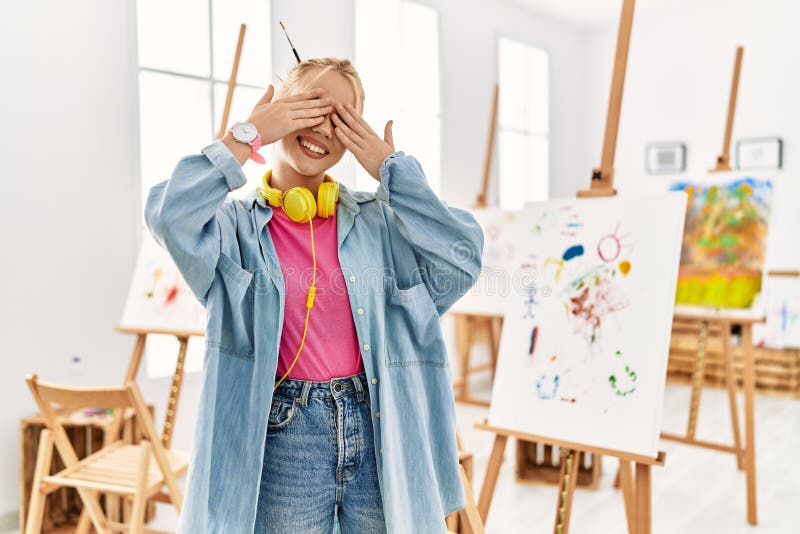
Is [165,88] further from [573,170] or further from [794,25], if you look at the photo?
[794,25]

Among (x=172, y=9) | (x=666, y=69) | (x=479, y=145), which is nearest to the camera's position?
(x=172, y=9)

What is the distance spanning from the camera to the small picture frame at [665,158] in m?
5.82

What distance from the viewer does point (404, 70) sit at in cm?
451

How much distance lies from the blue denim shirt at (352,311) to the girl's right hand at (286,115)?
0.08 m

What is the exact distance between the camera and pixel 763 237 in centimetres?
335

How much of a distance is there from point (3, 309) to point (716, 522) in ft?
9.83

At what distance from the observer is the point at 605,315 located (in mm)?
2074

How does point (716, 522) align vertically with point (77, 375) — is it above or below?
below

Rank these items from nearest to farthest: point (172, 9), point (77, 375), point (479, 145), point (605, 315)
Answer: point (605, 315)
point (77, 375)
point (172, 9)
point (479, 145)

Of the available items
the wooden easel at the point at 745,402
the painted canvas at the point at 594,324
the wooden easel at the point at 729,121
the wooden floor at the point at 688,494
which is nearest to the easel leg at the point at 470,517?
the painted canvas at the point at 594,324

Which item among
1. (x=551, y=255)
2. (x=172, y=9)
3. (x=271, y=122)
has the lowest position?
(x=551, y=255)

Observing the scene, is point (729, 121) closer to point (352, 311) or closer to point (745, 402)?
point (745, 402)

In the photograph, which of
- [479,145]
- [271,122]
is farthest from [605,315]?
[479,145]

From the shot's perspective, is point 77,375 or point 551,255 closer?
point 551,255
